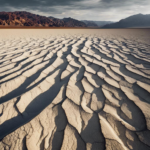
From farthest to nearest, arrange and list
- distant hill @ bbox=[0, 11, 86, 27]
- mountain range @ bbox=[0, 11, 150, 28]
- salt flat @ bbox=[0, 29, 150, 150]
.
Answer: mountain range @ bbox=[0, 11, 150, 28]
distant hill @ bbox=[0, 11, 86, 27]
salt flat @ bbox=[0, 29, 150, 150]

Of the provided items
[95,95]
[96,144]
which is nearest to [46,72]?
[95,95]

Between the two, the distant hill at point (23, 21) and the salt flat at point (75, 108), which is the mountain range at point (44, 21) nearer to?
the distant hill at point (23, 21)

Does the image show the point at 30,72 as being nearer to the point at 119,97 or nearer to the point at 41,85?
the point at 41,85

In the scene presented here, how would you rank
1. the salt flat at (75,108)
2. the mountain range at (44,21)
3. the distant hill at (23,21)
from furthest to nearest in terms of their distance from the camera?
the mountain range at (44,21)
the distant hill at (23,21)
the salt flat at (75,108)

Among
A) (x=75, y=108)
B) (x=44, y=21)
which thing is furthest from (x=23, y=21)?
(x=75, y=108)

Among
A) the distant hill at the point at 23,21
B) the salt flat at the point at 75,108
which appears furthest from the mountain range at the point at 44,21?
the salt flat at the point at 75,108

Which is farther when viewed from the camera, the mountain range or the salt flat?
the mountain range

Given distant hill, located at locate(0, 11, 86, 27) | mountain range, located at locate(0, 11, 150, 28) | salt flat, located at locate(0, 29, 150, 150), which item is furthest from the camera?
mountain range, located at locate(0, 11, 150, 28)

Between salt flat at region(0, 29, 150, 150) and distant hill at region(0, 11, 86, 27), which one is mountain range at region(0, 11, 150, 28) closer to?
distant hill at region(0, 11, 86, 27)

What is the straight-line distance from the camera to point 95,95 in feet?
3.67

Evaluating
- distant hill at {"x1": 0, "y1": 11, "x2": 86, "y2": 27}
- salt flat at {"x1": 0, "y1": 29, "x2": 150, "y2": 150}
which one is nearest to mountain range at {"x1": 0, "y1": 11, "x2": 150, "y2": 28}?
distant hill at {"x1": 0, "y1": 11, "x2": 86, "y2": 27}

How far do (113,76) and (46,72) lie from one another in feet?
3.07

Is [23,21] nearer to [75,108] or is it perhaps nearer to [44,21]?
[44,21]

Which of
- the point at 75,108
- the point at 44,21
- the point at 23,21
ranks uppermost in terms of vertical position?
the point at 75,108
